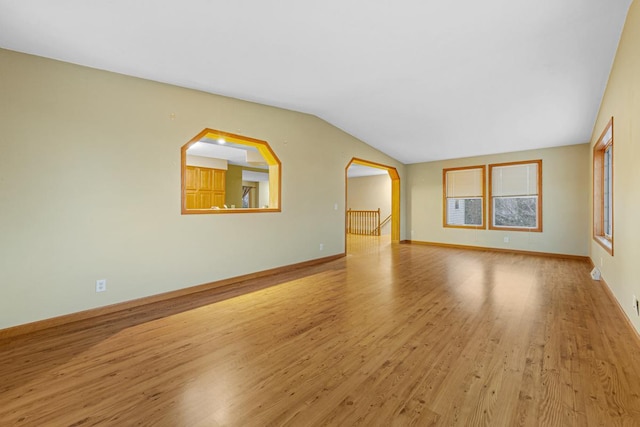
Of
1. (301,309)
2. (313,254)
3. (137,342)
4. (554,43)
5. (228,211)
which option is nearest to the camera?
(137,342)

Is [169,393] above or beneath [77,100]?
beneath

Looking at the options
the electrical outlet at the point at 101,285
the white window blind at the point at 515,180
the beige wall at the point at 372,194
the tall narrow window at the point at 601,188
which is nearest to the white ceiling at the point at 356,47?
the tall narrow window at the point at 601,188

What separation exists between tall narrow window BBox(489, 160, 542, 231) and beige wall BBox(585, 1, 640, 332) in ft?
10.7

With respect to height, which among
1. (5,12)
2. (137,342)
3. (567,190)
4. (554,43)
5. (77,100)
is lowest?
(137,342)

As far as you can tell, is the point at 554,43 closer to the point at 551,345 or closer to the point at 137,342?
the point at 551,345

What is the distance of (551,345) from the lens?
2.30 m

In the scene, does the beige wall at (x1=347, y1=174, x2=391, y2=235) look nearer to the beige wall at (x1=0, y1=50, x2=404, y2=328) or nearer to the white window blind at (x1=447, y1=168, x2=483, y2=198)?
the white window blind at (x1=447, y1=168, x2=483, y2=198)

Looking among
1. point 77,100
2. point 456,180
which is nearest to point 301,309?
point 77,100

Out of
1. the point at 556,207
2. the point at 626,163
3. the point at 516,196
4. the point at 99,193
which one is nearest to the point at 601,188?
the point at 556,207

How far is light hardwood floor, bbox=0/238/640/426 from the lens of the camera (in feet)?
5.12

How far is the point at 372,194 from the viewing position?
12.1 metres

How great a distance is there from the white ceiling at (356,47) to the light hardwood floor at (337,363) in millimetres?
2686

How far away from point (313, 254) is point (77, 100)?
405 cm

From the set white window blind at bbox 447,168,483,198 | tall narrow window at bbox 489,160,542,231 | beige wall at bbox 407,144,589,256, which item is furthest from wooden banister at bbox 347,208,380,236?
tall narrow window at bbox 489,160,542,231
